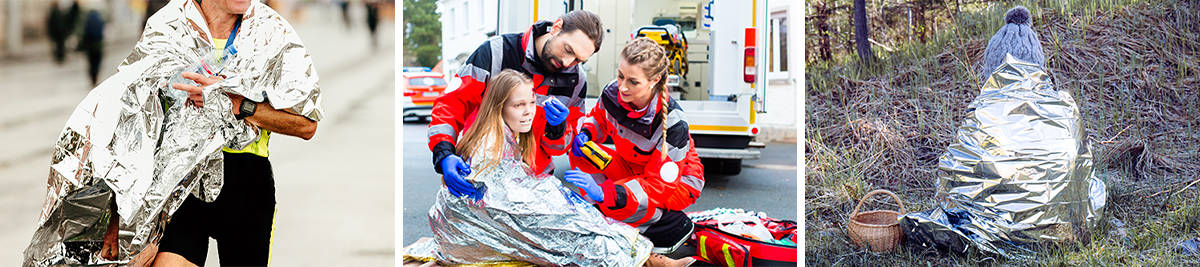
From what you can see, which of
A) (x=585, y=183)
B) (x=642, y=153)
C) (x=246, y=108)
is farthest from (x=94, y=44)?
(x=642, y=153)

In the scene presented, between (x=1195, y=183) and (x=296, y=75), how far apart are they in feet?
10.8

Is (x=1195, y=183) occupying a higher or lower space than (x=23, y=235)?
higher

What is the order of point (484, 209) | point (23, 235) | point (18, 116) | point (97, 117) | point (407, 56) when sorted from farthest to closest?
point (18, 116) → point (23, 235) → point (407, 56) → point (484, 209) → point (97, 117)

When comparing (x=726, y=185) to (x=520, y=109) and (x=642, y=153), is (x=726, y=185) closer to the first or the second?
(x=642, y=153)

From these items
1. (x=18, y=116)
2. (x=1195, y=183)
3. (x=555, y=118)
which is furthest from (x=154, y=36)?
Result: (x=1195, y=183)

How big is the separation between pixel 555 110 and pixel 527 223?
396mm

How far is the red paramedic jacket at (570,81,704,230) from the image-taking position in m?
2.82

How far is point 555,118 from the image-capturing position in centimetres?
271

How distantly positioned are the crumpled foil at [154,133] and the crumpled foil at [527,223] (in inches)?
25.8

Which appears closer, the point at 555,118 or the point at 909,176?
the point at 555,118

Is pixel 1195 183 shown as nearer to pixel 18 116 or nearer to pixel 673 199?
pixel 673 199

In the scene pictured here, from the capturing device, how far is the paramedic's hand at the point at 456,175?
8.52 ft

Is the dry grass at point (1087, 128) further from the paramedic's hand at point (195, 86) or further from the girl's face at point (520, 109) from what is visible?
the paramedic's hand at point (195, 86)

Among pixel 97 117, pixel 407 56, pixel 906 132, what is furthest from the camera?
pixel 906 132
